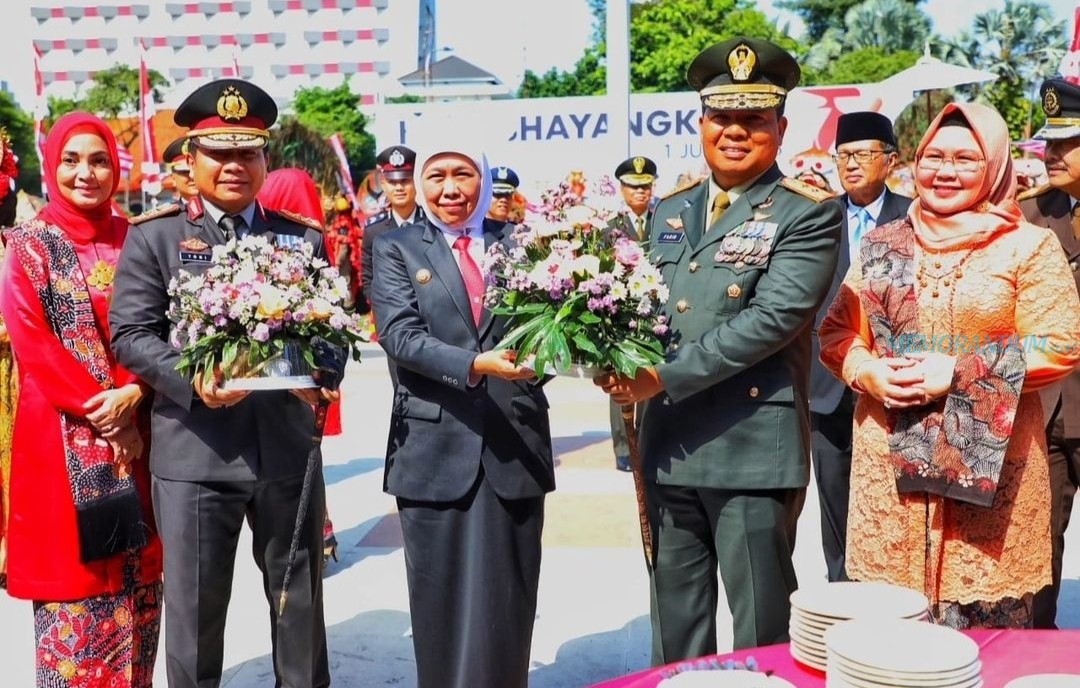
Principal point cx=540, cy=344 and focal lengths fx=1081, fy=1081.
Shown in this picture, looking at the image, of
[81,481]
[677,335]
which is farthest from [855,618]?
[81,481]

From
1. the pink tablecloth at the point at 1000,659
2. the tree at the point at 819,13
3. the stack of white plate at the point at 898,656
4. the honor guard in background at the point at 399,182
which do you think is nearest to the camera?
the stack of white plate at the point at 898,656

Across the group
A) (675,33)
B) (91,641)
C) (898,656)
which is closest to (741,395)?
(898,656)

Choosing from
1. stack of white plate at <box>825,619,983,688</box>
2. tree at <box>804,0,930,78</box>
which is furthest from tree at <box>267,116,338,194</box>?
tree at <box>804,0,930,78</box>

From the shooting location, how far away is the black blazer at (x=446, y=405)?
130 inches

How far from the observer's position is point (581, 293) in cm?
287

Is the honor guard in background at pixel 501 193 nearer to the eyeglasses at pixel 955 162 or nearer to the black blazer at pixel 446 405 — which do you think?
the black blazer at pixel 446 405

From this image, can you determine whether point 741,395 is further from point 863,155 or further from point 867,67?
point 867,67

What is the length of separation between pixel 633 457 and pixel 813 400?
1766mm

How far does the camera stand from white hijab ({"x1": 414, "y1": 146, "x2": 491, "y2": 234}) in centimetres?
332

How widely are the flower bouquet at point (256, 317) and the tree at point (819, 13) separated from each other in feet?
194

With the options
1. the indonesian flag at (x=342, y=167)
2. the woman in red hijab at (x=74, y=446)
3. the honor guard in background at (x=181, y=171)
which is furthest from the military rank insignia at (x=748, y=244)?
the indonesian flag at (x=342, y=167)

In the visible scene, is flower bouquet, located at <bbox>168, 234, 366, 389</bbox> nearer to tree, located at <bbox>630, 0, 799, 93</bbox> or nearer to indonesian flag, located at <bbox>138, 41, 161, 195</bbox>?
indonesian flag, located at <bbox>138, 41, 161, 195</bbox>

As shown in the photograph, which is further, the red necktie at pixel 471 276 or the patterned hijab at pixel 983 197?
the red necktie at pixel 471 276

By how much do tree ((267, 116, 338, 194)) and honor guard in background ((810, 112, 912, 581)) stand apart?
974 centimetres
